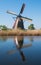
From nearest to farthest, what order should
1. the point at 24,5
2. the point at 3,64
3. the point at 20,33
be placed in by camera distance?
the point at 3,64 < the point at 20,33 < the point at 24,5

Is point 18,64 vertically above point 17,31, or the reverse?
point 18,64

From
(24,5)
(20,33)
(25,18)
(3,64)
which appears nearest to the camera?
(3,64)

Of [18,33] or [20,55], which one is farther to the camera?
[18,33]

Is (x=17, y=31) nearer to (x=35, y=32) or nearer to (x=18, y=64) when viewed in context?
(x=35, y=32)

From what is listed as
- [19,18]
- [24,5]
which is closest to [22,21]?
[19,18]

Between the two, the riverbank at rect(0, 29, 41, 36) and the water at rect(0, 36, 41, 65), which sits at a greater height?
the water at rect(0, 36, 41, 65)

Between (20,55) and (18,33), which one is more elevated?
(20,55)

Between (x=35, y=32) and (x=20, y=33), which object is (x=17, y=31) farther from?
(x=35, y=32)

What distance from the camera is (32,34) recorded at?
31.0 meters

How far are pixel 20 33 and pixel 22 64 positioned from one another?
24.3 m

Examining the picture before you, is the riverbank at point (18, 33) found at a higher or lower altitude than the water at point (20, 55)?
lower

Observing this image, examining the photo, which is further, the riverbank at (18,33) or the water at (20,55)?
the riverbank at (18,33)

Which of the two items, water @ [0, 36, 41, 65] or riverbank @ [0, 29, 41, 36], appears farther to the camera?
riverbank @ [0, 29, 41, 36]

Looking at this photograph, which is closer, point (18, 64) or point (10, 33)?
point (18, 64)
